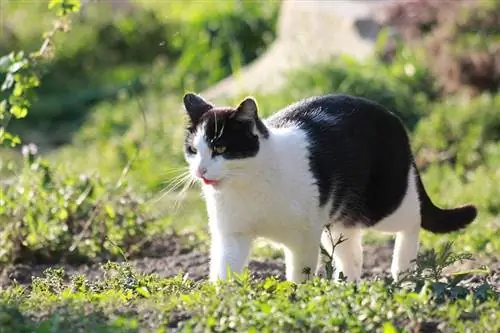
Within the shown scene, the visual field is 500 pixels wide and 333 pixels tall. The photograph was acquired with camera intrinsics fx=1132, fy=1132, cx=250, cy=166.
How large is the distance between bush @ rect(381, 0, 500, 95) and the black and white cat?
195 inches

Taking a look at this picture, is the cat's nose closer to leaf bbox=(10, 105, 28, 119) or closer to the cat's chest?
the cat's chest

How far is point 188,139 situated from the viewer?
5.39 m

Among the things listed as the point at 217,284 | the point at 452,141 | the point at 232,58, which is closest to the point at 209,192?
the point at 217,284

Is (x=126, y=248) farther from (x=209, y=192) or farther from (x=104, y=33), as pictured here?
(x=104, y=33)

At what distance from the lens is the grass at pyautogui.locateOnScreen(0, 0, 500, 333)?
4.36m

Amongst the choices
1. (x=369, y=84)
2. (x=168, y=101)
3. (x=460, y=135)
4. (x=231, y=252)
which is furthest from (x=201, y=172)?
(x=168, y=101)

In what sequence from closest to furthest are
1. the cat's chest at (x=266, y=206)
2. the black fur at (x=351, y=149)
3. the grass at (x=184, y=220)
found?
the grass at (x=184, y=220), the cat's chest at (x=266, y=206), the black fur at (x=351, y=149)

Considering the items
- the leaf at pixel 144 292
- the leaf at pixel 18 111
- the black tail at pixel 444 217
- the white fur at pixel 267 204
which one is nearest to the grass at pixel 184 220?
the leaf at pixel 144 292

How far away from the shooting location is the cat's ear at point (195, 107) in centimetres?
538

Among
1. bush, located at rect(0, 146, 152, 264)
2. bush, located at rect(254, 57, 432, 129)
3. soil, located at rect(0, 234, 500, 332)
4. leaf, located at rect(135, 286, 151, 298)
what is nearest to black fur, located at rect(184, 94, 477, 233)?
soil, located at rect(0, 234, 500, 332)

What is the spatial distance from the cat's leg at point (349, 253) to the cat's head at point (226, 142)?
3.64ft

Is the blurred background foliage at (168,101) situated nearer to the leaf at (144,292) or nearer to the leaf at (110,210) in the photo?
the leaf at (110,210)

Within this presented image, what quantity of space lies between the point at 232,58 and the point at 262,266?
7.56 meters

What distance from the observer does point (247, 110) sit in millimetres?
5180
